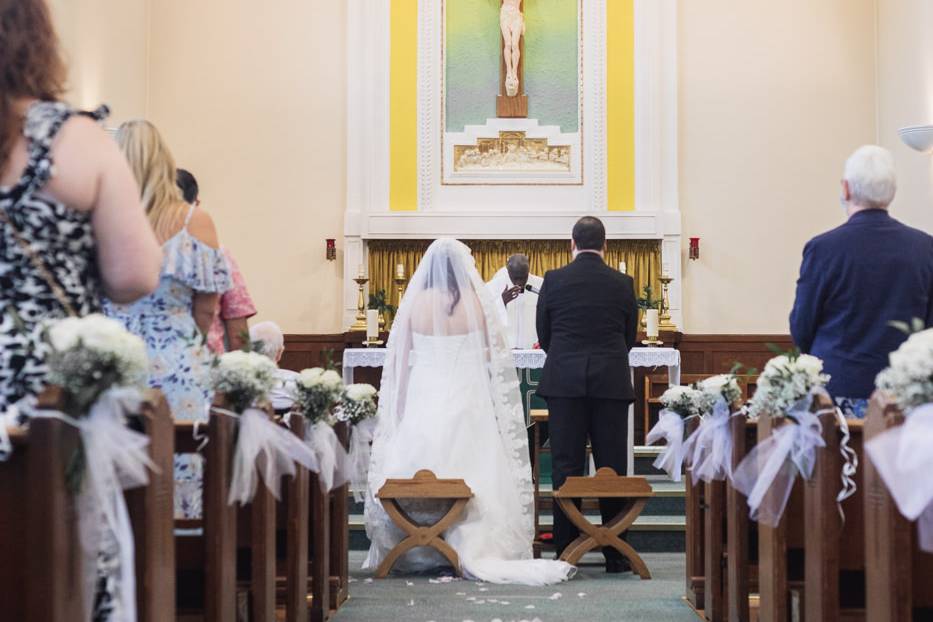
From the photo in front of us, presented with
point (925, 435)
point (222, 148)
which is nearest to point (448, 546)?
point (925, 435)

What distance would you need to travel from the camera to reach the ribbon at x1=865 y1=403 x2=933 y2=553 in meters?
2.53

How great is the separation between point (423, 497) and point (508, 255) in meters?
6.00

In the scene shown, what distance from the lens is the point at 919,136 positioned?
10.1 metres

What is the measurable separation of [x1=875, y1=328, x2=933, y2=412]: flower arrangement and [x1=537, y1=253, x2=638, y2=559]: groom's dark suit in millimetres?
3598

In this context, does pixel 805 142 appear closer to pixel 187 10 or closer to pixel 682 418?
pixel 187 10

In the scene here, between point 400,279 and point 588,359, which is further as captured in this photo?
point 400,279

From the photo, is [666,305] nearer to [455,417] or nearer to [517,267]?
[517,267]

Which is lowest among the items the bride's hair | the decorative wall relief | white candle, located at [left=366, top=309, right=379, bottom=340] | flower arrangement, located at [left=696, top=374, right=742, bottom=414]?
flower arrangement, located at [left=696, top=374, right=742, bottom=414]

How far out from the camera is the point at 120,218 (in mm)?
2502

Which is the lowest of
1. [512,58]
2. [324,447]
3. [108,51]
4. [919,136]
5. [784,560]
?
[784,560]

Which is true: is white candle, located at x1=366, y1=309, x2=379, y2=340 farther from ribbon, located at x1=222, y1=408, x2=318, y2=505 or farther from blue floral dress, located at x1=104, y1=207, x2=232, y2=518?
ribbon, located at x1=222, y1=408, x2=318, y2=505

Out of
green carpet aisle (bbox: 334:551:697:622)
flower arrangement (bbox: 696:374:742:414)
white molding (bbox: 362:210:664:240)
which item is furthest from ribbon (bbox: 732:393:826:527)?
white molding (bbox: 362:210:664:240)

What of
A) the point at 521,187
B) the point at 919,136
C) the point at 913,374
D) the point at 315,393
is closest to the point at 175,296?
the point at 315,393

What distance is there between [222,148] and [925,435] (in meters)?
10.3
